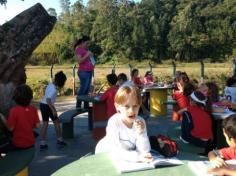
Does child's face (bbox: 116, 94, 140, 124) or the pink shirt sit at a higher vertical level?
the pink shirt

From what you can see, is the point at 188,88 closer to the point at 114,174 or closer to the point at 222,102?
the point at 222,102

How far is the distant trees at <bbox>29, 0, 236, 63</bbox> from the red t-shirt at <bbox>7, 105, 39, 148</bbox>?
164 feet

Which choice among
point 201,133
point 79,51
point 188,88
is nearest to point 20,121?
point 201,133

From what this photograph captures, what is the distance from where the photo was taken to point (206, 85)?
262 inches

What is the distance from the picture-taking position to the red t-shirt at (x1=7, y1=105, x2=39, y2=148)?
528 centimetres

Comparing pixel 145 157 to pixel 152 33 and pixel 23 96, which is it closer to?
pixel 23 96

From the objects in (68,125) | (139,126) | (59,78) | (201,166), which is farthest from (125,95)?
(68,125)

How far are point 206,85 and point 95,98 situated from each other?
216cm

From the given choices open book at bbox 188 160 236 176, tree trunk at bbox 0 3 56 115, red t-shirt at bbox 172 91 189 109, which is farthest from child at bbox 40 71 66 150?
open book at bbox 188 160 236 176

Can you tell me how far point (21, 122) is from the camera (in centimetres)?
532

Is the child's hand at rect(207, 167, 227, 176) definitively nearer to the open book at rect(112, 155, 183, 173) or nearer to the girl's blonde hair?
the open book at rect(112, 155, 183, 173)

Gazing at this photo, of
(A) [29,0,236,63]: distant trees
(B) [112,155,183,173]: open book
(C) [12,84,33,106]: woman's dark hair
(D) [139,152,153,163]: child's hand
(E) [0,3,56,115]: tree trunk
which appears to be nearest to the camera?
(B) [112,155,183,173]: open book

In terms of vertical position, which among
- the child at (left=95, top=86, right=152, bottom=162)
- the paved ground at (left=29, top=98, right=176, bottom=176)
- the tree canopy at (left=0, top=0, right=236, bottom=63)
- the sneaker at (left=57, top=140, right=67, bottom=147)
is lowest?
the paved ground at (left=29, top=98, right=176, bottom=176)

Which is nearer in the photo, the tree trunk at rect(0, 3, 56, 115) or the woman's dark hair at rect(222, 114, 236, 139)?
the woman's dark hair at rect(222, 114, 236, 139)
